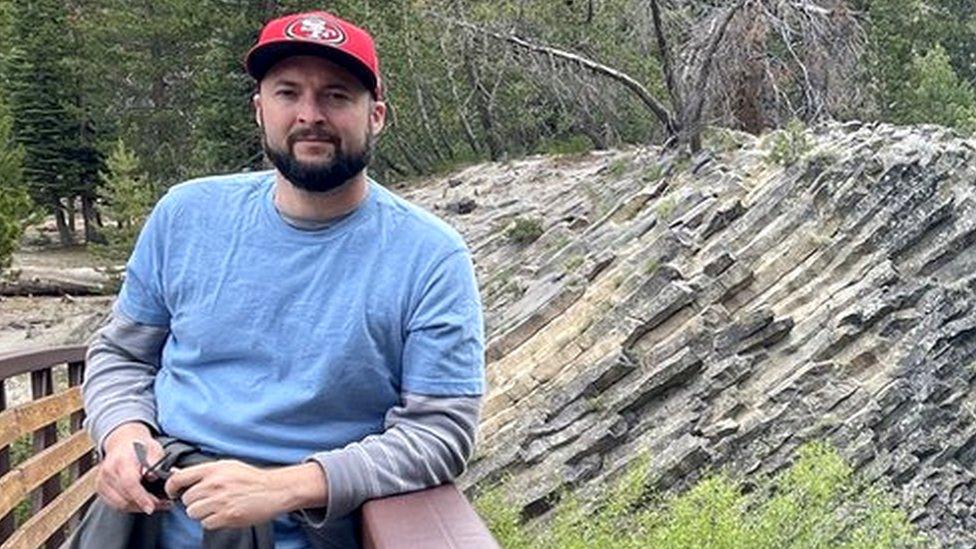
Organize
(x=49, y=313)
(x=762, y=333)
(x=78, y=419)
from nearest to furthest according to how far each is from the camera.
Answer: (x=78, y=419), (x=762, y=333), (x=49, y=313)

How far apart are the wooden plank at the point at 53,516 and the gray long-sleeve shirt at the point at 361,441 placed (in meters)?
1.16

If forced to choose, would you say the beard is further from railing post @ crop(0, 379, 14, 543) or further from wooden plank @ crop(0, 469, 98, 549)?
railing post @ crop(0, 379, 14, 543)

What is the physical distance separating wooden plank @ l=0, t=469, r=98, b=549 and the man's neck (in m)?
1.50

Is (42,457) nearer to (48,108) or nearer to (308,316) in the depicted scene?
(308,316)

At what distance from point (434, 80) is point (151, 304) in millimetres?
23948

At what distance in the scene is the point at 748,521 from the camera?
561cm

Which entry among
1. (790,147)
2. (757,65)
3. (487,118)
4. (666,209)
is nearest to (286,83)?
(666,209)

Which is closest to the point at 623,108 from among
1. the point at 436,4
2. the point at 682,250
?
the point at 436,4

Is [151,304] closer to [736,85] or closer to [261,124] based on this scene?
[261,124]

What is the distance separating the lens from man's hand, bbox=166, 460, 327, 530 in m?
1.85

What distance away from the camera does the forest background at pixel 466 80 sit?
14750 mm

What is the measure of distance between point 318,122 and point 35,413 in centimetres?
229

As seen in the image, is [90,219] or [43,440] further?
[90,219]

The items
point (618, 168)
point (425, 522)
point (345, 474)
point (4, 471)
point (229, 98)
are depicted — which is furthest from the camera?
point (229, 98)
